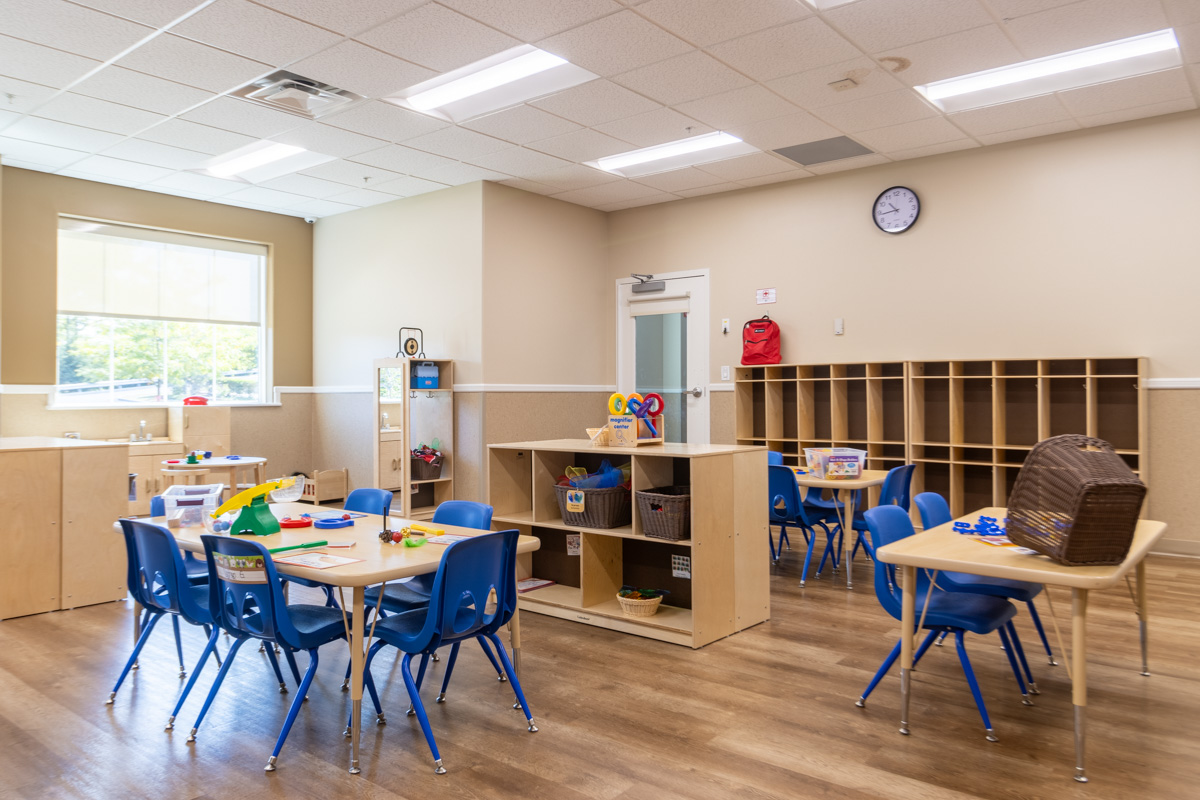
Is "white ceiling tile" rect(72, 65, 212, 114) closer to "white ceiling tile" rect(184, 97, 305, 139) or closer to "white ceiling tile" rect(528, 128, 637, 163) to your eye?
"white ceiling tile" rect(184, 97, 305, 139)

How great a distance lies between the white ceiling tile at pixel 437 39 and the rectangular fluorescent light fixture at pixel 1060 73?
9.76 ft

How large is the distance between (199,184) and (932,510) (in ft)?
23.5

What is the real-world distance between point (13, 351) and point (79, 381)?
612 millimetres

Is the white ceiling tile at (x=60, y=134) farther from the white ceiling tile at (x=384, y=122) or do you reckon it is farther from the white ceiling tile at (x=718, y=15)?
the white ceiling tile at (x=718, y=15)

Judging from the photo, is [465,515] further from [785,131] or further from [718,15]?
[785,131]

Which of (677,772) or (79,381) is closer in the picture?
(677,772)

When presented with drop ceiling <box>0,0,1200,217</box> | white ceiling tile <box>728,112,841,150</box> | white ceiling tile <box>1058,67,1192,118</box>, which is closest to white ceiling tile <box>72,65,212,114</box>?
drop ceiling <box>0,0,1200,217</box>

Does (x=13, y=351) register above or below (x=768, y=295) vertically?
below

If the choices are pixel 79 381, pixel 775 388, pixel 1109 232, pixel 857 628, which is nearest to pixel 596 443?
pixel 857 628

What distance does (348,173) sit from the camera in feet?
23.8

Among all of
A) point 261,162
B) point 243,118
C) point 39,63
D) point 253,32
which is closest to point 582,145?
point 243,118

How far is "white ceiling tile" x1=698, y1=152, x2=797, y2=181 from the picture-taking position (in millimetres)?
6898

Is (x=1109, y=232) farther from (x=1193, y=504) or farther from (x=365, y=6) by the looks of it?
(x=365, y=6)

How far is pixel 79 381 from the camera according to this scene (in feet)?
24.9
